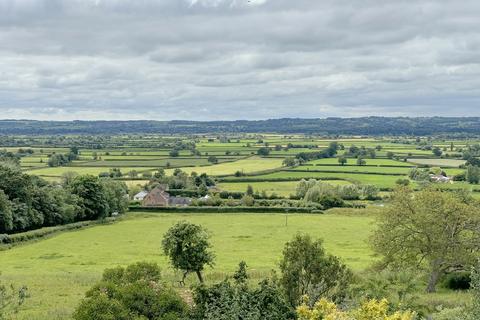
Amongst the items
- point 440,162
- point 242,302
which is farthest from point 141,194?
point 242,302

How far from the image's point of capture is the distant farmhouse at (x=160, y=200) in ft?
332

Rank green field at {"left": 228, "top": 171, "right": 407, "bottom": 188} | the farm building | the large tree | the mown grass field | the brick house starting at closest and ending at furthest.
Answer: the mown grass field → the large tree → the brick house → the farm building → green field at {"left": 228, "top": 171, "right": 407, "bottom": 188}

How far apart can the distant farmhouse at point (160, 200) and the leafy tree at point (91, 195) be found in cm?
1493

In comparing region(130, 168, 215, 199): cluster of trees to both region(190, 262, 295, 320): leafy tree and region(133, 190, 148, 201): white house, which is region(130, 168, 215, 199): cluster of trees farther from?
region(190, 262, 295, 320): leafy tree

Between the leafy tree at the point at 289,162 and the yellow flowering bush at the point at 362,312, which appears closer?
the yellow flowering bush at the point at 362,312

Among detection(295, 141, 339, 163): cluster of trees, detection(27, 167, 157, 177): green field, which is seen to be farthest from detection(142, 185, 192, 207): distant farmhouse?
detection(295, 141, 339, 163): cluster of trees

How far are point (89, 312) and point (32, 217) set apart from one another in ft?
181

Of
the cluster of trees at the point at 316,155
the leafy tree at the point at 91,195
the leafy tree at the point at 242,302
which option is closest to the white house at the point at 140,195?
the leafy tree at the point at 91,195

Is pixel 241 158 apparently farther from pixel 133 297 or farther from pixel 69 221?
pixel 133 297

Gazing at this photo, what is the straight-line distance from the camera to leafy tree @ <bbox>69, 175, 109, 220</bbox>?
8181 cm

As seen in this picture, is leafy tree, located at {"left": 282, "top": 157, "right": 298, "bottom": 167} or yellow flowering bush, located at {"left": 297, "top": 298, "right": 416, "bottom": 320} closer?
yellow flowering bush, located at {"left": 297, "top": 298, "right": 416, "bottom": 320}

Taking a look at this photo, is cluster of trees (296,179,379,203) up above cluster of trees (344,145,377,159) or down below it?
below

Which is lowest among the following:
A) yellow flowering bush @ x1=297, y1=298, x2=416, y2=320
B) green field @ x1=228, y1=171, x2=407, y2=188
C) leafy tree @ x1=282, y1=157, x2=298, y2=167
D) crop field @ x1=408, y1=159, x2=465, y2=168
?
green field @ x1=228, y1=171, x2=407, y2=188

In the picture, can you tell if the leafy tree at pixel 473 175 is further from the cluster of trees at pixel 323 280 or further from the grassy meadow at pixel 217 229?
the cluster of trees at pixel 323 280
